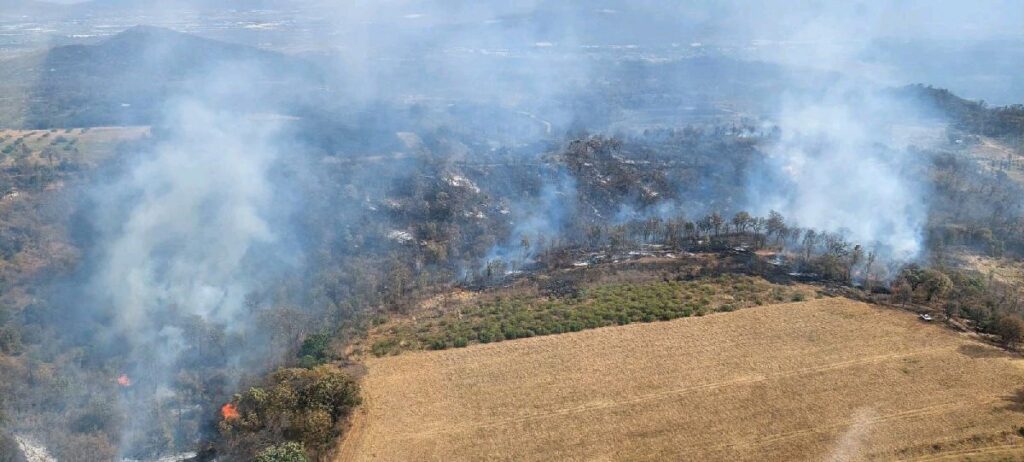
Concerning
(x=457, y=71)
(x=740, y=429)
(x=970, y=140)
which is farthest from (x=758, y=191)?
(x=457, y=71)

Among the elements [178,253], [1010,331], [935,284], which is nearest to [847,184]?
[935,284]

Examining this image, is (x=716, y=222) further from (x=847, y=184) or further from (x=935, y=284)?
(x=847, y=184)

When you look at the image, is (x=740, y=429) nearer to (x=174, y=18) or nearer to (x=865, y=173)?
(x=865, y=173)

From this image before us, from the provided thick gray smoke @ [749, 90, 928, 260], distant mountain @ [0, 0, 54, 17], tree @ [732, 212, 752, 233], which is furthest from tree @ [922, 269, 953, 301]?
distant mountain @ [0, 0, 54, 17]

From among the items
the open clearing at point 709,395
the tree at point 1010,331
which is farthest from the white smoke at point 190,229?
the tree at point 1010,331

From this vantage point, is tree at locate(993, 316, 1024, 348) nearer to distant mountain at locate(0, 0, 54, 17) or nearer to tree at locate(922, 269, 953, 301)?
tree at locate(922, 269, 953, 301)

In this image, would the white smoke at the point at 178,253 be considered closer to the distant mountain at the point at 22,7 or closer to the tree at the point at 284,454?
the tree at the point at 284,454
